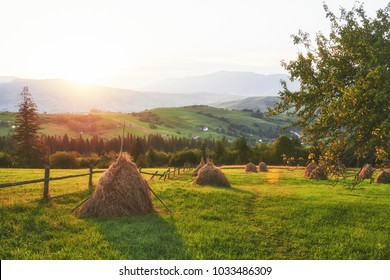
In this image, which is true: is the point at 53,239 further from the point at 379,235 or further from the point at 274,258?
the point at 379,235

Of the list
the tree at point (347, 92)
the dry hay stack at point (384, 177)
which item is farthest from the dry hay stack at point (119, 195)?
the dry hay stack at point (384, 177)

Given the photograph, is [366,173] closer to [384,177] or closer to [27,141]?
[384,177]

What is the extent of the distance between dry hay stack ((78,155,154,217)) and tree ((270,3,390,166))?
789 cm

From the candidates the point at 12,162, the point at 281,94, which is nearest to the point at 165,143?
the point at 12,162

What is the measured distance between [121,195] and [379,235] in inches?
409

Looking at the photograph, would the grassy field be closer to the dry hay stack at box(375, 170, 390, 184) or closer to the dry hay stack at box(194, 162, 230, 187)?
the dry hay stack at box(194, 162, 230, 187)

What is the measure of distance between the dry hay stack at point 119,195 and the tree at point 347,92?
7895mm

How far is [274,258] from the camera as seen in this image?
33.4 feet

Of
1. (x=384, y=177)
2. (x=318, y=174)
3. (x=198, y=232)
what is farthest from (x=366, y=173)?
(x=198, y=232)

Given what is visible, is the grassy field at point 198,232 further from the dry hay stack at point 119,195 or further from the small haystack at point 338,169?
the small haystack at point 338,169

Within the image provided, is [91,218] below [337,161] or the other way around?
below

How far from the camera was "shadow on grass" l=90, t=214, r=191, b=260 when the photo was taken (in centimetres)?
992

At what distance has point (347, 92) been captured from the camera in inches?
471

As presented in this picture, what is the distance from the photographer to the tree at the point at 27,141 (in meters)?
73.7
